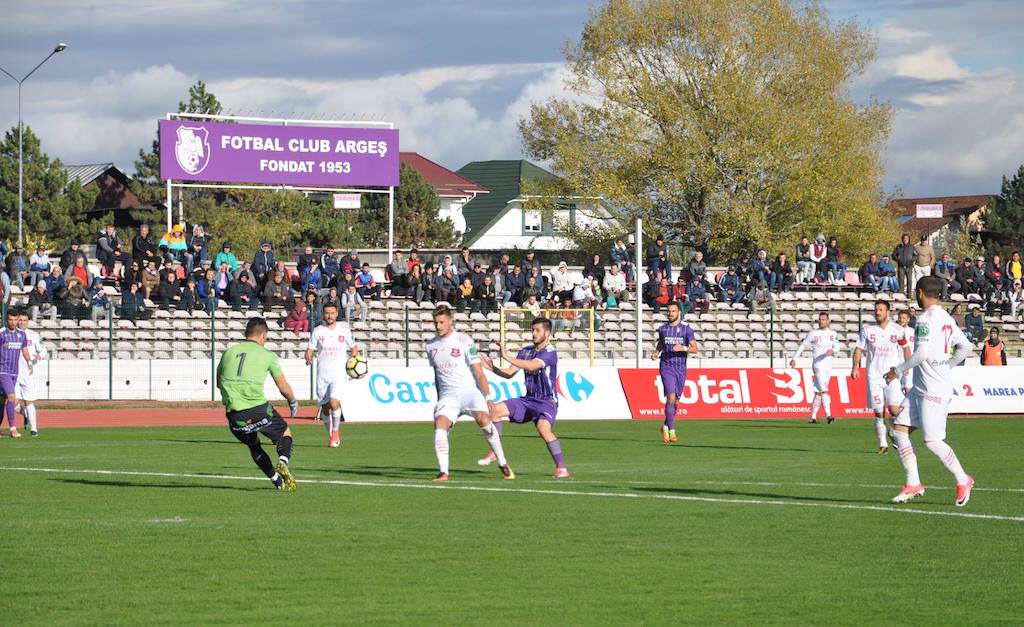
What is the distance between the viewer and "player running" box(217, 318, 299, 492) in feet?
46.7

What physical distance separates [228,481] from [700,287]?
2709cm

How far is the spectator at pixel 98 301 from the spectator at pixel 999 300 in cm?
2605

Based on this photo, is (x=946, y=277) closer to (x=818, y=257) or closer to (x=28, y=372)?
(x=818, y=257)

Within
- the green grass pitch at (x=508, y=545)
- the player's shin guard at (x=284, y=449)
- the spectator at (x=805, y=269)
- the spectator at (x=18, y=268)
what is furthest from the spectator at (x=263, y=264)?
the player's shin guard at (x=284, y=449)

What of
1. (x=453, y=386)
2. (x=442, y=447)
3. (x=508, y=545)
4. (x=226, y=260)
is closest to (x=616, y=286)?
(x=226, y=260)

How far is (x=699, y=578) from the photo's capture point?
9250 mm

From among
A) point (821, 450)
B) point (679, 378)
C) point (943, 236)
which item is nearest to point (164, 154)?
point (679, 378)

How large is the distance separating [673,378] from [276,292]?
54.8ft

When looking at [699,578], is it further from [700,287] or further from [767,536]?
[700,287]

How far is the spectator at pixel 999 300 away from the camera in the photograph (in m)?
42.8

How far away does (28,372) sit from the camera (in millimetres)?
24438

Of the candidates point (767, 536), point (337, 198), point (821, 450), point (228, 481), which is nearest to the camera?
point (767, 536)

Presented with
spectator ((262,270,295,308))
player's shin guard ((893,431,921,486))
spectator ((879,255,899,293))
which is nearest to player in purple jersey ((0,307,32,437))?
spectator ((262,270,295,308))

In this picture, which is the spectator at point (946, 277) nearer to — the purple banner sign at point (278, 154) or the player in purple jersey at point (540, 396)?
the purple banner sign at point (278, 154)
